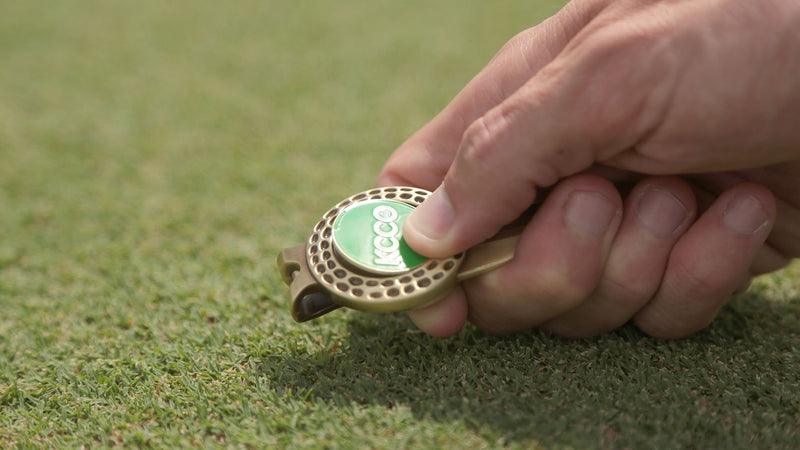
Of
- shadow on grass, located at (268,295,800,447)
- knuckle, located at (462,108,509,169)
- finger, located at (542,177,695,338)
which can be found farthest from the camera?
finger, located at (542,177,695,338)

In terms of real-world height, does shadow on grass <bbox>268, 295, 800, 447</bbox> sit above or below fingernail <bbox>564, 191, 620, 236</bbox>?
below

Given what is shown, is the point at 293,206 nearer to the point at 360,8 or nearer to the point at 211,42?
the point at 211,42

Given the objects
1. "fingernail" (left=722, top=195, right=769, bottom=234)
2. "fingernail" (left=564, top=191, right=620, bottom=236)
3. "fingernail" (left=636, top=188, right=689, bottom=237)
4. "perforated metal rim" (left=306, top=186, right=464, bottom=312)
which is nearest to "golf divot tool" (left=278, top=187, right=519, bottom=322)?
"perforated metal rim" (left=306, top=186, right=464, bottom=312)

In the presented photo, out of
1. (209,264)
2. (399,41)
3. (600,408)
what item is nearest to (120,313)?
(209,264)

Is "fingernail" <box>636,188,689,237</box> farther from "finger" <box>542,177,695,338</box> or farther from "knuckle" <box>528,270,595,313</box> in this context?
"knuckle" <box>528,270,595,313</box>

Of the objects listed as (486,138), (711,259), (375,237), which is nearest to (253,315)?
(375,237)

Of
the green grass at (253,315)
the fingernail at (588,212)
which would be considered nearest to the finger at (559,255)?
the fingernail at (588,212)

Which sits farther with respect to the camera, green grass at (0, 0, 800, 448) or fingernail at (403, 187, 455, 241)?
fingernail at (403, 187, 455, 241)
